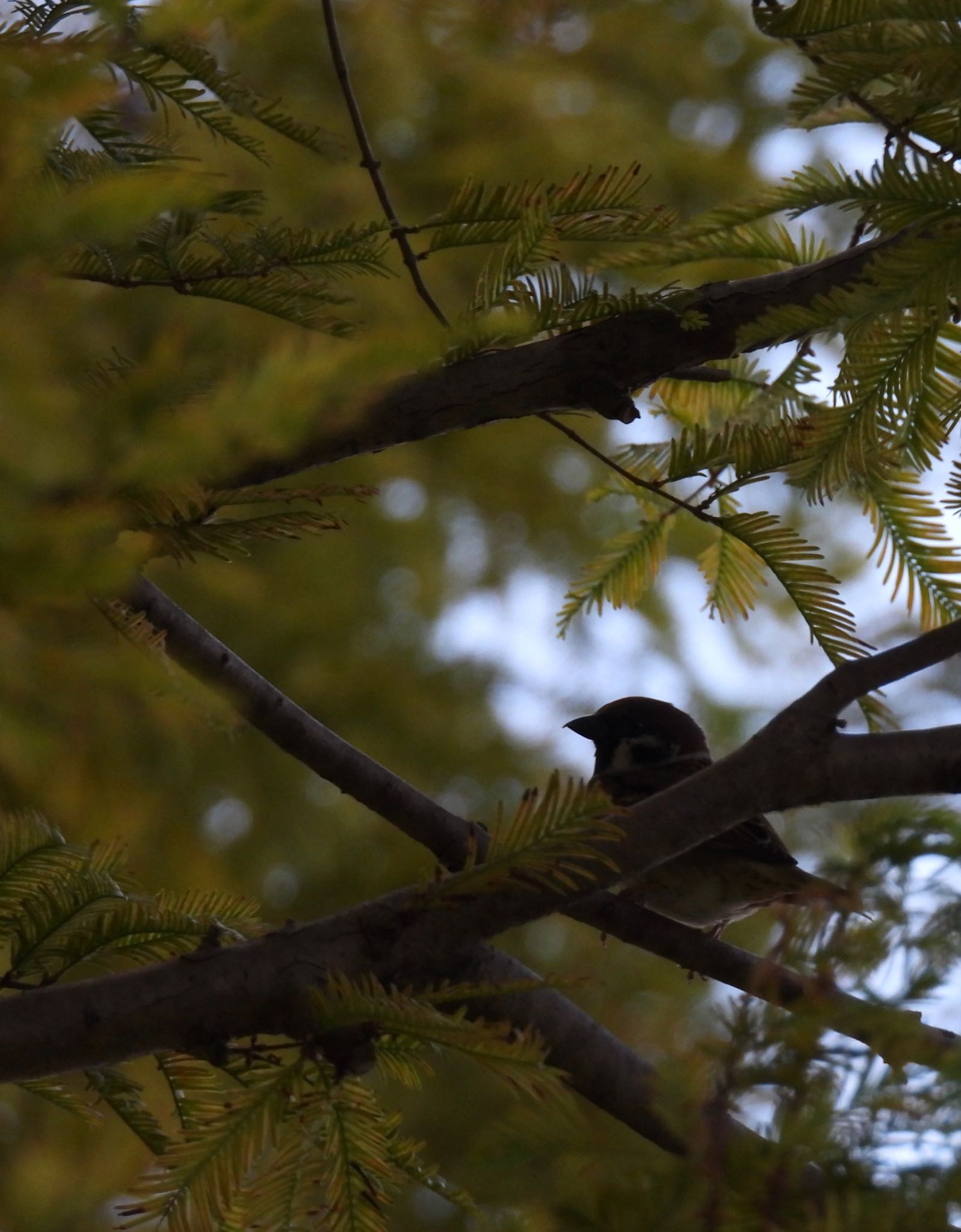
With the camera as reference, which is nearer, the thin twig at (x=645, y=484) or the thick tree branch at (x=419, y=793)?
the thick tree branch at (x=419, y=793)

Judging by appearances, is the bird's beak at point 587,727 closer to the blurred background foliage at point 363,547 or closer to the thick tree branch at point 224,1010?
the blurred background foliage at point 363,547

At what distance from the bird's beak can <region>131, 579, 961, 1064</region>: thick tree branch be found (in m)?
1.32

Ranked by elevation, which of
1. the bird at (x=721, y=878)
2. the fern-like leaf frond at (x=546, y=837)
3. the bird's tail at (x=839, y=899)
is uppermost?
the bird at (x=721, y=878)

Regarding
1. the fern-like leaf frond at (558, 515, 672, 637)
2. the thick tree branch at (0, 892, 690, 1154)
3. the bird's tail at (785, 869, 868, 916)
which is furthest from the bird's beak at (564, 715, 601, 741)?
the bird's tail at (785, 869, 868, 916)

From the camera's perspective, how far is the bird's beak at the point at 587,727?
320 cm

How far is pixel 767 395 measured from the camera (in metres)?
2.19

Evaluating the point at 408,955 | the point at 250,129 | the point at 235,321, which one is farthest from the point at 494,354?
the point at 250,129

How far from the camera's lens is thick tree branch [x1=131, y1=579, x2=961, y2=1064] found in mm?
1456

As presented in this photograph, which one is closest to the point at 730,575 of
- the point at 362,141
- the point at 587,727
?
the point at 362,141

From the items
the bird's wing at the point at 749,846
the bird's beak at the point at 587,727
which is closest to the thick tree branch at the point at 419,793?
the bird's wing at the point at 749,846

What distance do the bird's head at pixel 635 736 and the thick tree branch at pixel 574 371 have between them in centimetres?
149

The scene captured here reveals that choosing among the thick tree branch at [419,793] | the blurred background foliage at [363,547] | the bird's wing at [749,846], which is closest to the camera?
the blurred background foliage at [363,547]

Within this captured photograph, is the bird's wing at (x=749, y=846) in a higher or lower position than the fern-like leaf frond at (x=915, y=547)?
lower

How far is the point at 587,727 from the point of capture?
3.23 meters
